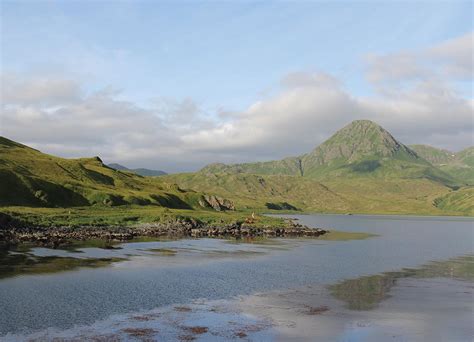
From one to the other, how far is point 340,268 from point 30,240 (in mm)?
70115

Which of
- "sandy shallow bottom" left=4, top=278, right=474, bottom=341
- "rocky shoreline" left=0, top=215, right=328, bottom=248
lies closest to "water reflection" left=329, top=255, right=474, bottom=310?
"sandy shallow bottom" left=4, top=278, right=474, bottom=341

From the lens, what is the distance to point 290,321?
41.5 m

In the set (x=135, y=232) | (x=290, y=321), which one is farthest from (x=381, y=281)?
(x=135, y=232)

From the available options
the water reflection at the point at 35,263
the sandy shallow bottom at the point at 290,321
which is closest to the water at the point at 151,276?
the water reflection at the point at 35,263

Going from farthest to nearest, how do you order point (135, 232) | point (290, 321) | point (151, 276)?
point (135, 232)
point (151, 276)
point (290, 321)

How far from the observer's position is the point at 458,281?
225 ft

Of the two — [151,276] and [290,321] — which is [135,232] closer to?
[151,276]

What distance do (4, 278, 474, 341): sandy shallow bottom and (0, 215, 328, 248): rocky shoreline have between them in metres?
63.6

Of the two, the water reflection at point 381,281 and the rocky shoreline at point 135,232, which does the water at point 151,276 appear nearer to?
the water reflection at point 381,281

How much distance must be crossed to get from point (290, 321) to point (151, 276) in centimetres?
2832

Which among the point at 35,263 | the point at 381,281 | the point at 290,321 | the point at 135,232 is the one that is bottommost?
the point at 381,281

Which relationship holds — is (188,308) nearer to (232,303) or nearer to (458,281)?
(232,303)

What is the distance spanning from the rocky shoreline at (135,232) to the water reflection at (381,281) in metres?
66.0

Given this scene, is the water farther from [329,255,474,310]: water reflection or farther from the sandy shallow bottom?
the sandy shallow bottom
